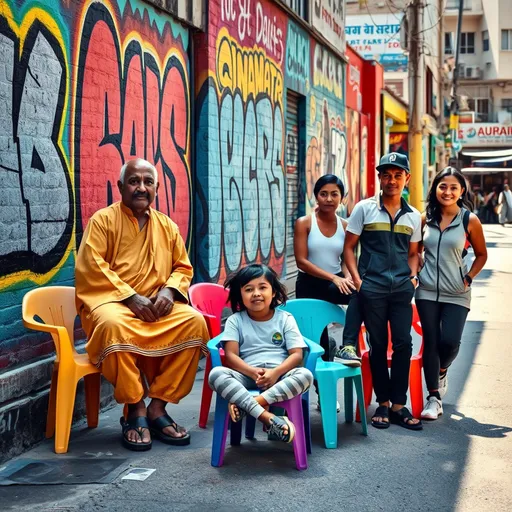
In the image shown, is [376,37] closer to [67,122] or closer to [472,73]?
[472,73]

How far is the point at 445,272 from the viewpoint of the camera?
247 inches

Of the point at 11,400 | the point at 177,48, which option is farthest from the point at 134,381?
the point at 177,48

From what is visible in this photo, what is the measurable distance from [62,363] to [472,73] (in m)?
47.8

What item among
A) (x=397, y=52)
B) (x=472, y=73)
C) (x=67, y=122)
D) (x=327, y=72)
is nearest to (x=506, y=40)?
(x=472, y=73)

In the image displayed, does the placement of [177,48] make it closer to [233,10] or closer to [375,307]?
[233,10]

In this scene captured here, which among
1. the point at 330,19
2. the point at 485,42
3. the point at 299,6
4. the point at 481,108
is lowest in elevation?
the point at 299,6

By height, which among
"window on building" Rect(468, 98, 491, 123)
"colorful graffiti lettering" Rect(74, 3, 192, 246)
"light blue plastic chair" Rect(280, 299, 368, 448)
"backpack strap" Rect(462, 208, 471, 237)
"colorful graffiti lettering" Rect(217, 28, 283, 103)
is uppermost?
"window on building" Rect(468, 98, 491, 123)

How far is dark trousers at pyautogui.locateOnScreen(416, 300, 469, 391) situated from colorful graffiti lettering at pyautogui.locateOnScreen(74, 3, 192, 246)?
100 inches

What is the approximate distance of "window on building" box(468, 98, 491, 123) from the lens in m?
50.5

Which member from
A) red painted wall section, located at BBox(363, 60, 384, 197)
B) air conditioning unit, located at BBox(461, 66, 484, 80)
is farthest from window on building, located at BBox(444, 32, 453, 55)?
red painted wall section, located at BBox(363, 60, 384, 197)

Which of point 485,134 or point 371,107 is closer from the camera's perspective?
point 371,107

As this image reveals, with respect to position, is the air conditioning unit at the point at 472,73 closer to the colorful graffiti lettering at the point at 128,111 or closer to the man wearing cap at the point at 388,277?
the colorful graffiti lettering at the point at 128,111

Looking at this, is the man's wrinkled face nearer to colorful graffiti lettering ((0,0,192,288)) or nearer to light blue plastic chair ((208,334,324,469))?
colorful graffiti lettering ((0,0,192,288))

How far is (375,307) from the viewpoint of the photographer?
6.04m
